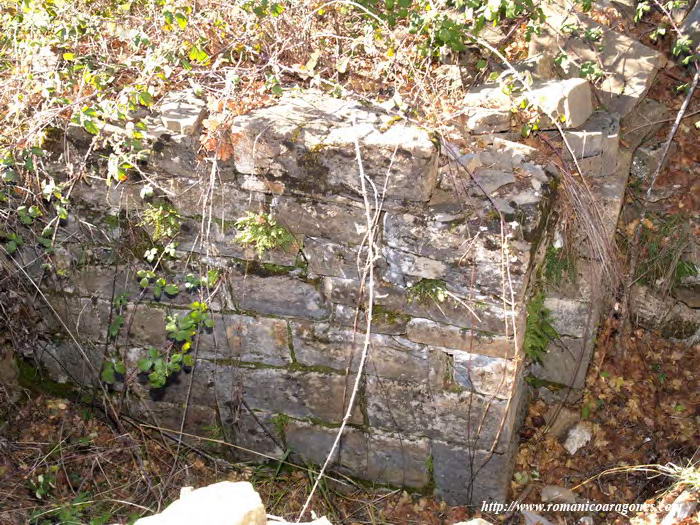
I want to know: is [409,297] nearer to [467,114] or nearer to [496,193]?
[496,193]

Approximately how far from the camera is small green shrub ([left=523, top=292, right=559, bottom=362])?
3053 millimetres

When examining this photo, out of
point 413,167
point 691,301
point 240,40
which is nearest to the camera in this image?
point 413,167

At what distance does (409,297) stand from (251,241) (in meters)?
0.69

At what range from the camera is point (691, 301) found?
3.63 metres

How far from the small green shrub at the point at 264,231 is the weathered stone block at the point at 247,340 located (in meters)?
0.41

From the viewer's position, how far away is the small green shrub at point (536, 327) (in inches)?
120

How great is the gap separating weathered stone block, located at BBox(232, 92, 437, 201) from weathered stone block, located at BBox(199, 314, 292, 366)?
2.34ft

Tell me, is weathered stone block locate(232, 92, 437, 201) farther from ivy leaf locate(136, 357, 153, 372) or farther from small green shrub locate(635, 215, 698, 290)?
small green shrub locate(635, 215, 698, 290)

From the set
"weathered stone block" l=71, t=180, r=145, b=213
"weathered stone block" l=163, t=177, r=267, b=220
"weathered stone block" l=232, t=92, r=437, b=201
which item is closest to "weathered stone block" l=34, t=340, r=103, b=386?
"weathered stone block" l=71, t=180, r=145, b=213

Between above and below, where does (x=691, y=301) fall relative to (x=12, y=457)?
above

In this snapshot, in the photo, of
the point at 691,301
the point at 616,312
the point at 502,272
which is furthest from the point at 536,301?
the point at 691,301

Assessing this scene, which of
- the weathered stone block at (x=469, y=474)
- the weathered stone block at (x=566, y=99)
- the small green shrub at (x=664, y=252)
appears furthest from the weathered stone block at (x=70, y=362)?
the small green shrub at (x=664, y=252)

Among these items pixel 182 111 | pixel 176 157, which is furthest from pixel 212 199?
pixel 182 111

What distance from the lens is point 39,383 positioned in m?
3.59
